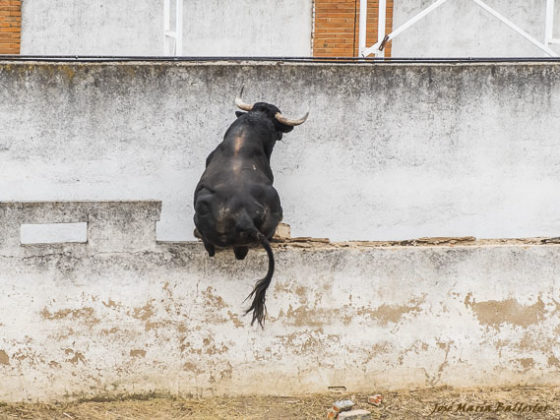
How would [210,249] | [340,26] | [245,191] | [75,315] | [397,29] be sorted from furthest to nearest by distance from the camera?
1. [340,26]
2. [397,29]
3. [75,315]
4. [210,249]
5. [245,191]

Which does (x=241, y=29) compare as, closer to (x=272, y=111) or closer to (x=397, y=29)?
(x=397, y=29)

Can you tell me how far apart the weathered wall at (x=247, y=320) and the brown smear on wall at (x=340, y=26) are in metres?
4.15

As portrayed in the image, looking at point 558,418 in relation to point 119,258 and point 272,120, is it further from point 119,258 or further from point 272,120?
point 119,258

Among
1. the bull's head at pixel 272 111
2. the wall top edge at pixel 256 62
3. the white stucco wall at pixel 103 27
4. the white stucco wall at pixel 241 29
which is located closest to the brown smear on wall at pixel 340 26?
the white stucco wall at pixel 241 29

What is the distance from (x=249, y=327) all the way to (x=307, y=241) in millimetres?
837

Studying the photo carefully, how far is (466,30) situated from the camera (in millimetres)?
10656

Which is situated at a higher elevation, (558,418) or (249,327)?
(249,327)

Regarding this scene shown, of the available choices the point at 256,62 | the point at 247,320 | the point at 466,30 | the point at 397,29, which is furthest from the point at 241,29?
the point at 247,320

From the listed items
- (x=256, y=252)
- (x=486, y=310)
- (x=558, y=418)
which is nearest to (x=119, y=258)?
(x=256, y=252)

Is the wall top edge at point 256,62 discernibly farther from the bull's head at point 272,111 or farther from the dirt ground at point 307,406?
the dirt ground at point 307,406

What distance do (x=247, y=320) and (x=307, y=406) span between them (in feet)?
2.64

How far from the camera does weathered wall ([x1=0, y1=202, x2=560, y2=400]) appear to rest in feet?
22.6

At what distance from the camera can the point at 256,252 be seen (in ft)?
22.7

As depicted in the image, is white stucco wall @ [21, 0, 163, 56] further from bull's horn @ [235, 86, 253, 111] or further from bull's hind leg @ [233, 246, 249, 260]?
bull's hind leg @ [233, 246, 249, 260]
